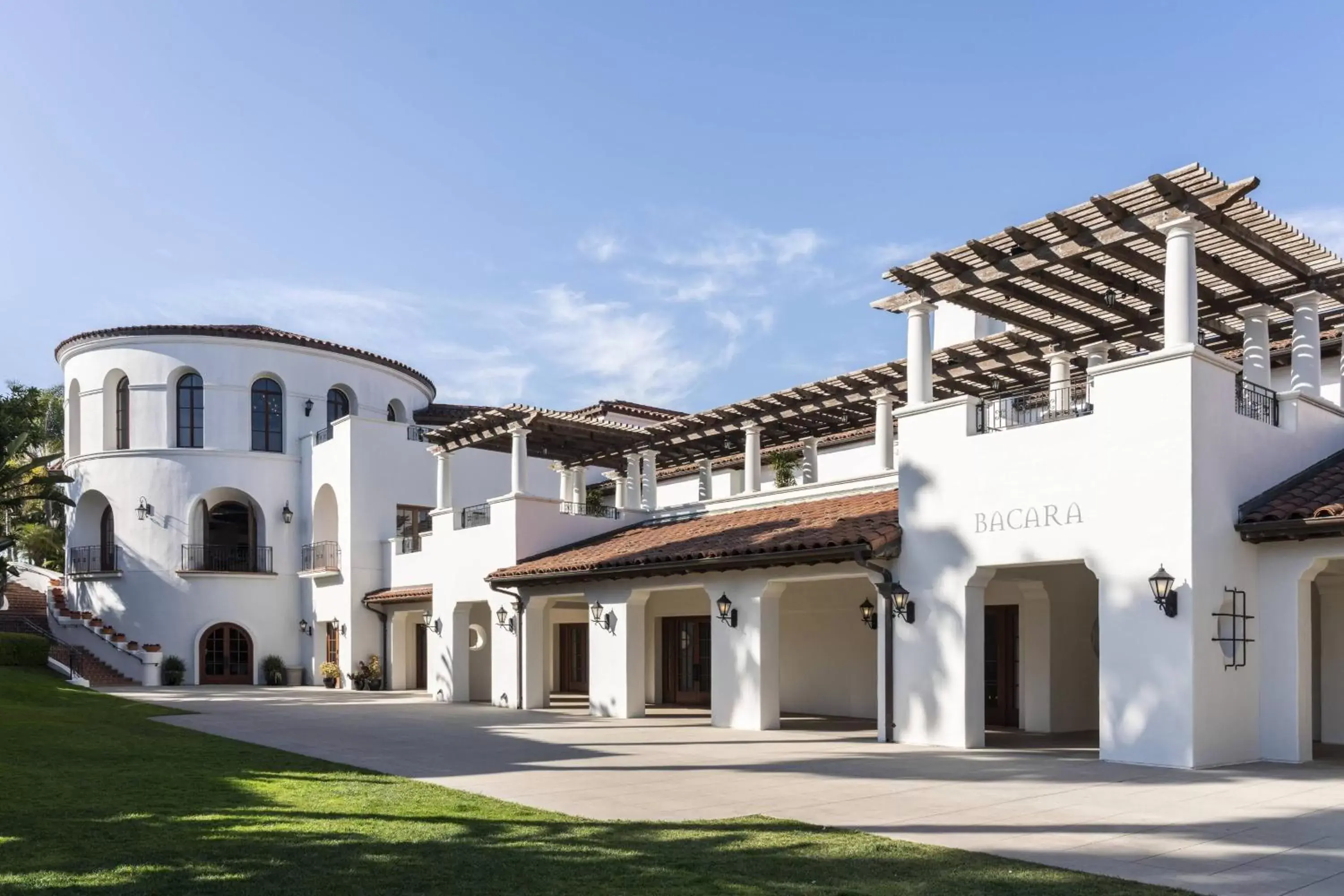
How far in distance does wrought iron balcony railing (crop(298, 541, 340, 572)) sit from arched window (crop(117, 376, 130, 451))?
19.4ft

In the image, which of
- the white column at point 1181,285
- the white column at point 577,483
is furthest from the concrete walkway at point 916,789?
the white column at point 577,483

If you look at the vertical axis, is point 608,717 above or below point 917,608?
below

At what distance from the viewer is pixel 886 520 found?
53.5ft

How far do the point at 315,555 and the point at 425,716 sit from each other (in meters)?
13.7

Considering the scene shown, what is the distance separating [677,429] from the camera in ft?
80.0

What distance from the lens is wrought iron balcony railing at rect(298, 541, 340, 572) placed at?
104ft

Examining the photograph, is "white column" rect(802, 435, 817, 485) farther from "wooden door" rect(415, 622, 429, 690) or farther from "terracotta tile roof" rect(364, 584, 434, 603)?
"wooden door" rect(415, 622, 429, 690)

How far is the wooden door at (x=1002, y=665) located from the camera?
1811 cm

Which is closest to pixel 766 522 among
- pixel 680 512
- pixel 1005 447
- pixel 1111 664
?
pixel 680 512

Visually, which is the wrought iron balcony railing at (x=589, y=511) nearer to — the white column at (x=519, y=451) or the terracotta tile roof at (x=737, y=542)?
Result: the terracotta tile roof at (x=737, y=542)

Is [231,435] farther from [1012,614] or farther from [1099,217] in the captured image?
[1099,217]

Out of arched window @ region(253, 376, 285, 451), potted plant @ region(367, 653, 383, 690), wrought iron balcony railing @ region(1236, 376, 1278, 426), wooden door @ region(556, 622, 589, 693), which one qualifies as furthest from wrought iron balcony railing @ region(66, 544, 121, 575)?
wrought iron balcony railing @ region(1236, 376, 1278, 426)

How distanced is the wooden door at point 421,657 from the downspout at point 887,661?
18.7 m

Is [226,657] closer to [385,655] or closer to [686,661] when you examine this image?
[385,655]
